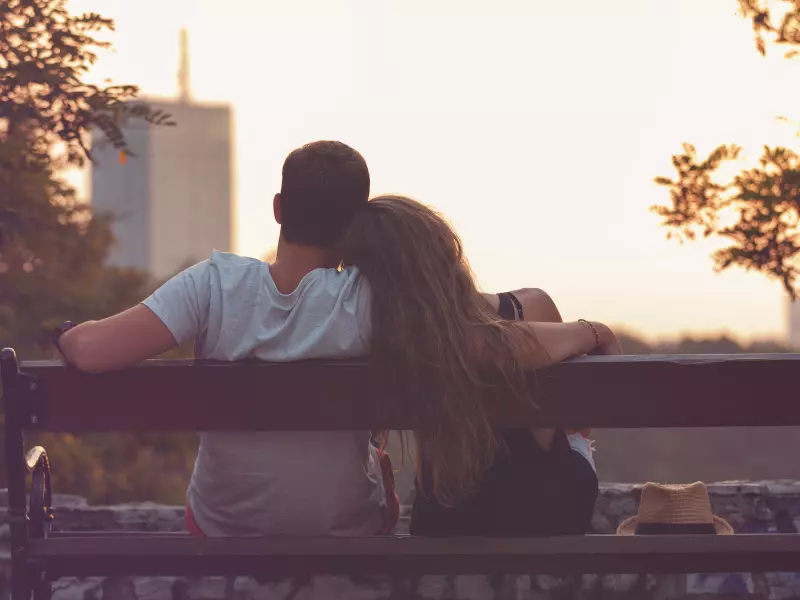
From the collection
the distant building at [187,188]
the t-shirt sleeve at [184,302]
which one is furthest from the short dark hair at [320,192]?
the distant building at [187,188]

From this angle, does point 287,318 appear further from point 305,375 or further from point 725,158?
point 725,158

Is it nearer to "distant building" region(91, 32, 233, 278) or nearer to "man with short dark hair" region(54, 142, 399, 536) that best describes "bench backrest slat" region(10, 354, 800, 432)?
"man with short dark hair" region(54, 142, 399, 536)

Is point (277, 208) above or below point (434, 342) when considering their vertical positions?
above

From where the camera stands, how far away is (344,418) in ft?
10.1

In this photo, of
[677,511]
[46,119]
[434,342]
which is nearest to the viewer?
[434,342]

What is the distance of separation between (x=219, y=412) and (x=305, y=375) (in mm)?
227

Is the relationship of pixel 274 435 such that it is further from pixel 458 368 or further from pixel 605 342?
pixel 605 342

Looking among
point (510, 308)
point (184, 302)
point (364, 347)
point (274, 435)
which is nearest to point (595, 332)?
point (510, 308)

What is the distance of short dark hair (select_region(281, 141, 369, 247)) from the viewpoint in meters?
3.20

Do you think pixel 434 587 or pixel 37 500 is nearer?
pixel 37 500

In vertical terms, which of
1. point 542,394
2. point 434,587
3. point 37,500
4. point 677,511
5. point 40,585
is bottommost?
point 434,587

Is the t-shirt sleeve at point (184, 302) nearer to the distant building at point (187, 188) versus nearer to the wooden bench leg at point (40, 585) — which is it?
the wooden bench leg at point (40, 585)

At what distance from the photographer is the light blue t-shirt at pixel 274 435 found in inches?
123

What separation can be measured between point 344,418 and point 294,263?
0.41 m
